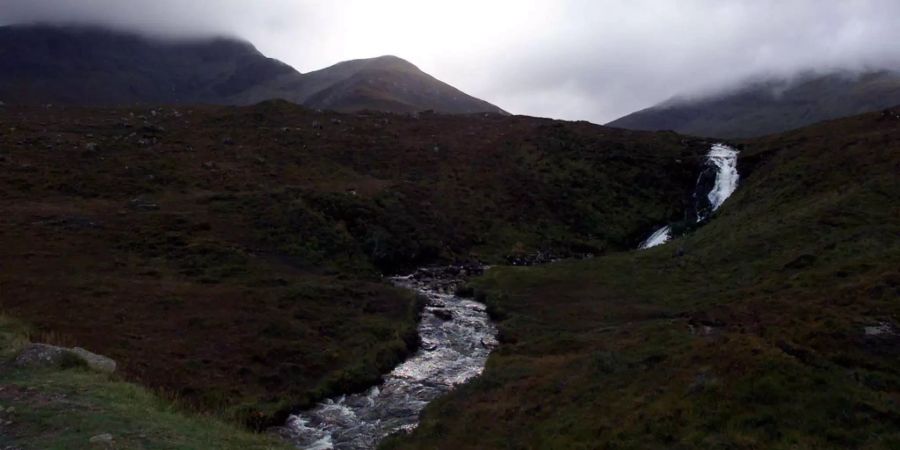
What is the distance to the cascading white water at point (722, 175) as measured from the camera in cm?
6462

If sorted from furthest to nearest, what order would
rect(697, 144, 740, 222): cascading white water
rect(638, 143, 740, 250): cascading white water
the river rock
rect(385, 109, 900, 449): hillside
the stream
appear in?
rect(697, 144, 740, 222): cascading white water
rect(638, 143, 740, 250): cascading white water
the river rock
the stream
rect(385, 109, 900, 449): hillside

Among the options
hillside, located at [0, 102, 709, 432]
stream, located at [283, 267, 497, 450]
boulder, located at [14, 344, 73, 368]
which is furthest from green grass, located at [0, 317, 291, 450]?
stream, located at [283, 267, 497, 450]

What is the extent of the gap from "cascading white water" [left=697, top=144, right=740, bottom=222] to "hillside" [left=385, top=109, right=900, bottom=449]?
1407cm

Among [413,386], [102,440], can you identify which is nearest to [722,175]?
[413,386]

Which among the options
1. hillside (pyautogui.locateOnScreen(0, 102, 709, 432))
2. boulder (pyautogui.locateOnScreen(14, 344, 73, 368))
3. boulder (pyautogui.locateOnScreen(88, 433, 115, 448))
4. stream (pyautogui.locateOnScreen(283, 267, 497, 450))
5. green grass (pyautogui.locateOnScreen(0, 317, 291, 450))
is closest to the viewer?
boulder (pyautogui.locateOnScreen(88, 433, 115, 448))

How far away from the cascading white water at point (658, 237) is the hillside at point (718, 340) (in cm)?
850

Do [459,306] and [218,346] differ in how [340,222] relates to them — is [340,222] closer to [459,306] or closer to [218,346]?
[459,306]

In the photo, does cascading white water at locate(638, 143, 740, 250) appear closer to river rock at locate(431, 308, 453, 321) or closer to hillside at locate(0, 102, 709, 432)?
hillside at locate(0, 102, 709, 432)

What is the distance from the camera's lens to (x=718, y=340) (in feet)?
72.2

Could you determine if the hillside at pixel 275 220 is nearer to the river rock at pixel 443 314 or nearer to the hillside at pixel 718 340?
the river rock at pixel 443 314

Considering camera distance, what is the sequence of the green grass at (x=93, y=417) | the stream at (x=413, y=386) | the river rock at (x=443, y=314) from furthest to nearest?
the river rock at (x=443, y=314) → the stream at (x=413, y=386) → the green grass at (x=93, y=417)

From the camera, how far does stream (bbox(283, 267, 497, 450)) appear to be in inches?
911

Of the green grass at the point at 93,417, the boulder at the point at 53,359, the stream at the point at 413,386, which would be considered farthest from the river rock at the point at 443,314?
the boulder at the point at 53,359

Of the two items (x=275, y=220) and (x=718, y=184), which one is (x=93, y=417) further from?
(x=718, y=184)
